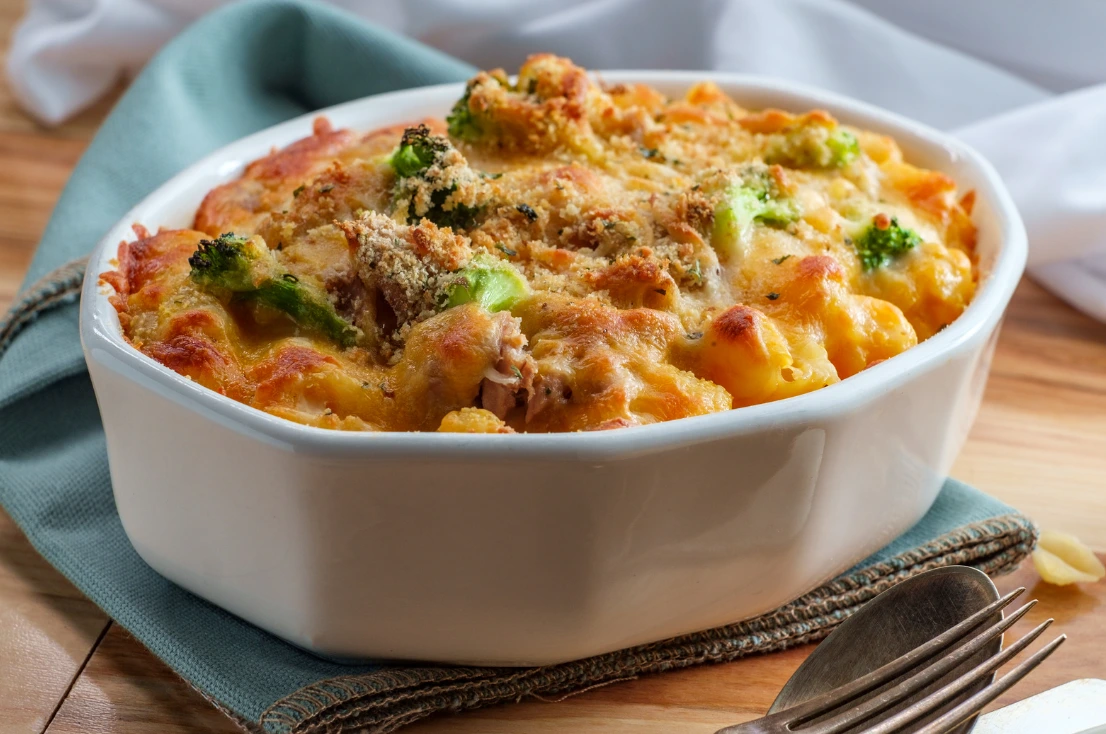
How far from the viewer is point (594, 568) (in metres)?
1.93

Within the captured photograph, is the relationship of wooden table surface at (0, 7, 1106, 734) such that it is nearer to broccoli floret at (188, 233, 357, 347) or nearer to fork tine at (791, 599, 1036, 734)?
fork tine at (791, 599, 1036, 734)

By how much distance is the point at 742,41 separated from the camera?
4141mm

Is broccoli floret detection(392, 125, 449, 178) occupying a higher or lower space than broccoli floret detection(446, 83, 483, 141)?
higher

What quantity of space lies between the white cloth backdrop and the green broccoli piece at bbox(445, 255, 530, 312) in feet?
7.16

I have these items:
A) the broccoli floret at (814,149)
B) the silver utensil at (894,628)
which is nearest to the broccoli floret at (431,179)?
the broccoli floret at (814,149)

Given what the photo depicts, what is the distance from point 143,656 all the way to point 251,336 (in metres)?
0.61

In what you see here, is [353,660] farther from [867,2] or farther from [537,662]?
[867,2]

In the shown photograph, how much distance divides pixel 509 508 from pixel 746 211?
2.89 feet

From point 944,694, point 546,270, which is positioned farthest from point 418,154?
point 944,694

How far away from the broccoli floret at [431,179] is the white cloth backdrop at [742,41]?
1.89 metres

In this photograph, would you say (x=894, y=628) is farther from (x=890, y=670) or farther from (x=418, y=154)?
(x=418, y=154)

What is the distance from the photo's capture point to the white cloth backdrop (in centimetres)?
416

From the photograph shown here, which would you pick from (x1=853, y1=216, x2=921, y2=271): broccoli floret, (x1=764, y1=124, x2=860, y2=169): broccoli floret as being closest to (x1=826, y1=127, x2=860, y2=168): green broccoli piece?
(x1=764, y1=124, x2=860, y2=169): broccoli floret

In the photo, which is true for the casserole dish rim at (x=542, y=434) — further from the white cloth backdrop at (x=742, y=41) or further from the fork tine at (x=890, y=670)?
the white cloth backdrop at (x=742, y=41)
